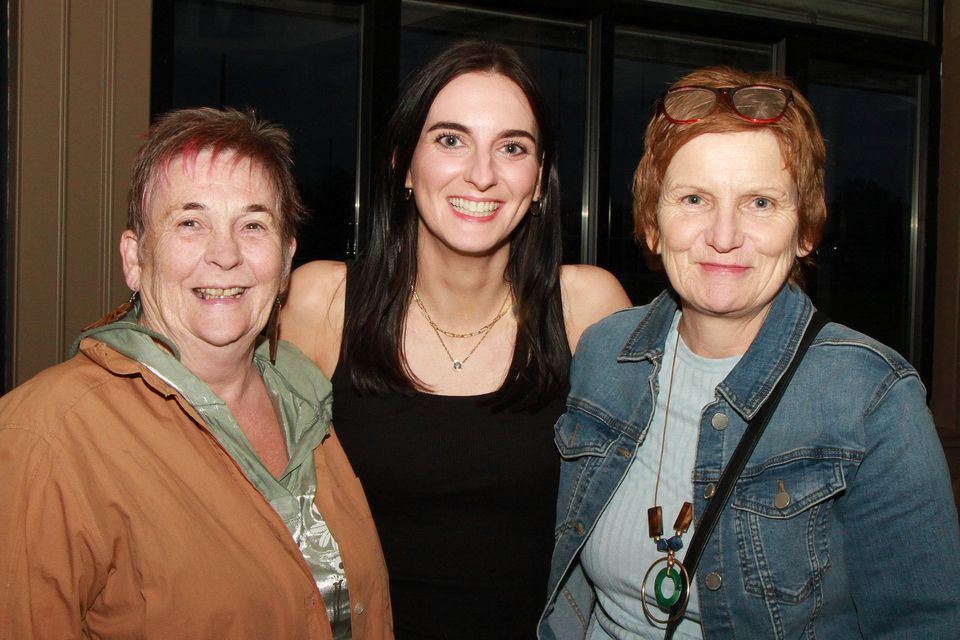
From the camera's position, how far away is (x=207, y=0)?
3.59m

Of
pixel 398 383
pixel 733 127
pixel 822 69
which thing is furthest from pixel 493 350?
pixel 822 69

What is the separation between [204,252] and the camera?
68.5 inches

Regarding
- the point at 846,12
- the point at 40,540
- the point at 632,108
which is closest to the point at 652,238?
the point at 40,540

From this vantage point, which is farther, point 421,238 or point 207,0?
point 207,0

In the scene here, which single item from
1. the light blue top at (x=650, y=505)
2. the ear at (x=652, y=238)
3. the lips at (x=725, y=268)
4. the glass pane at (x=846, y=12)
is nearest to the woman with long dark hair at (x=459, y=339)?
the light blue top at (x=650, y=505)

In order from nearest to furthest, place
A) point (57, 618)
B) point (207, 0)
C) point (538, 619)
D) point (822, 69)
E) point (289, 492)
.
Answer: point (57, 618), point (289, 492), point (538, 619), point (207, 0), point (822, 69)

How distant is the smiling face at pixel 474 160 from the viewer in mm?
2174

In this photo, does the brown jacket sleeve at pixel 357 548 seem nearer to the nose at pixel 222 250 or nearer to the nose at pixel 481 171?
the nose at pixel 222 250

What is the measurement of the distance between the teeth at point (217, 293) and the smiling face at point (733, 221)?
0.88 meters

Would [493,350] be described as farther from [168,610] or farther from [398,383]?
[168,610]

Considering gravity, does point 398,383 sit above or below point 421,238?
below

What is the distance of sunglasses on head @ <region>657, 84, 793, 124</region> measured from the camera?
1.68 metres

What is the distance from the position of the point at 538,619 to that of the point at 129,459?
108 centimetres

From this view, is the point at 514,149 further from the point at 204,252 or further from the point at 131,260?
the point at 131,260
